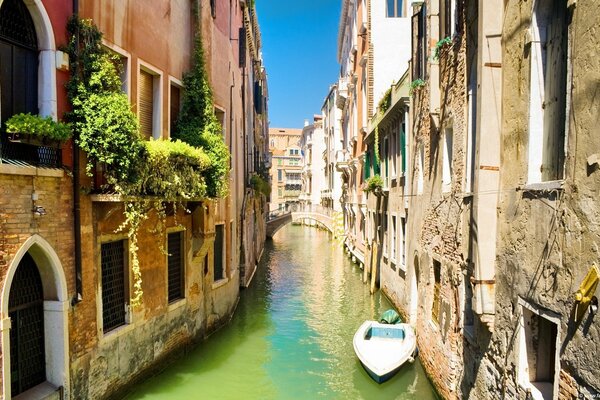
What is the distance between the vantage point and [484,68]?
562 cm

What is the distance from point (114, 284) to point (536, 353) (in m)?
6.04

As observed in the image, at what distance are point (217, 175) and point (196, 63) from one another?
2387 mm

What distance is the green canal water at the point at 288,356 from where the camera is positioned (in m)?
8.37

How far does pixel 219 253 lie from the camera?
38.8ft

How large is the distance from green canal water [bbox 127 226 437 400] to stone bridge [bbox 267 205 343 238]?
16.1 metres

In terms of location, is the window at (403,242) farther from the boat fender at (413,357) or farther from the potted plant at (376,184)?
the boat fender at (413,357)

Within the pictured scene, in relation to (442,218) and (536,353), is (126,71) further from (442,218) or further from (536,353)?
(536,353)

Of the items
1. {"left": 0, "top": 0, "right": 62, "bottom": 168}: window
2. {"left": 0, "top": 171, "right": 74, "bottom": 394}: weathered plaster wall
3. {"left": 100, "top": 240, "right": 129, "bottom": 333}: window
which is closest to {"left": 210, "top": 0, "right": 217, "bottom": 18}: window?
{"left": 0, "top": 0, "right": 62, "bottom": 168}: window

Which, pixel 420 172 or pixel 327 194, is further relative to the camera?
pixel 327 194

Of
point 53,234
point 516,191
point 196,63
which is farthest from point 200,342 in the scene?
point 516,191

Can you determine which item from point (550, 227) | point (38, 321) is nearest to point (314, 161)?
point (38, 321)

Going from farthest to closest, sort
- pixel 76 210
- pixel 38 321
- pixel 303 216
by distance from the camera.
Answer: pixel 303 216
pixel 76 210
pixel 38 321

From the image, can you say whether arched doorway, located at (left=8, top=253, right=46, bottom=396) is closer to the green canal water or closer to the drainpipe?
the drainpipe

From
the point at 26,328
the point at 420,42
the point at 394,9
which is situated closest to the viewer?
the point at 26,328
